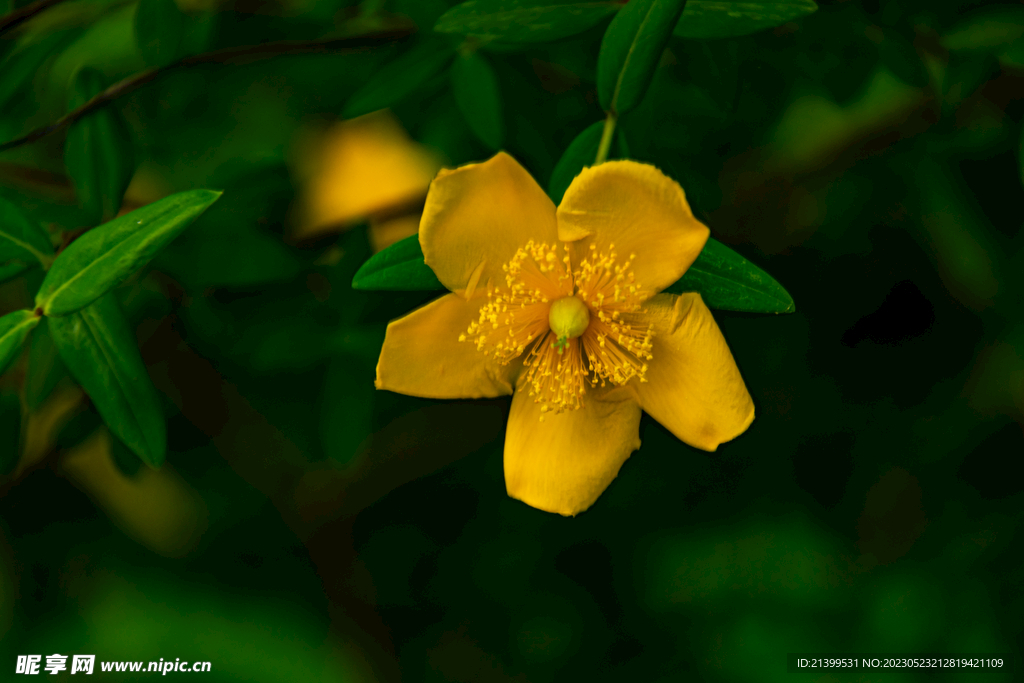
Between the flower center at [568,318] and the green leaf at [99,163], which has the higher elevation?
the green leaf at [99,163]

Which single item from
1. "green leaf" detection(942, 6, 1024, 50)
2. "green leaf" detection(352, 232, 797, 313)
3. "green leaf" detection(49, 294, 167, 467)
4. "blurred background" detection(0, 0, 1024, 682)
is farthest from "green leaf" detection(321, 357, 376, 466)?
"green leaf" detection(942, 6, 1024, 50)

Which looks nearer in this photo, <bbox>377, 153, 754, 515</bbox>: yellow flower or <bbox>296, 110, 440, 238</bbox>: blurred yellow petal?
<bbox>377, 153, 754, 515</bbox>: yellow flower

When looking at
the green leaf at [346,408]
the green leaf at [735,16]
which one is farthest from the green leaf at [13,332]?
Answer: the green leaf at [735,16]

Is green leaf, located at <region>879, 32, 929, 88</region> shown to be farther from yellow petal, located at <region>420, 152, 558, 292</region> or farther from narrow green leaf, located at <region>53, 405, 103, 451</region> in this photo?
narrow green leaf, located at <region>53, 405, 103, 451</region>

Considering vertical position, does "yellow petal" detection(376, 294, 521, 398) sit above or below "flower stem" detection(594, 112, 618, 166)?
below

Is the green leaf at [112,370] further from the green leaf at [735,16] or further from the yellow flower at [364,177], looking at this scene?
the green leaf at [735,16]

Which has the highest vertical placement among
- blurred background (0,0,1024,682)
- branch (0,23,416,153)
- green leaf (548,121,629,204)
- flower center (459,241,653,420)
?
branch (0,23,416,153)

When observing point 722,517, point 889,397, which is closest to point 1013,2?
point 889,397
